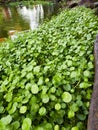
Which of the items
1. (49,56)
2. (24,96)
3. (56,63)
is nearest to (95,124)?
(24,96)

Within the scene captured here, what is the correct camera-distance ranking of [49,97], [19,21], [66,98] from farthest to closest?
[19,21], [49,97], [66,98]

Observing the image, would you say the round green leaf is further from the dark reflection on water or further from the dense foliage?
the dark reflection on water

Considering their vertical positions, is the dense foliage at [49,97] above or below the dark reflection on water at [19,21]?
above

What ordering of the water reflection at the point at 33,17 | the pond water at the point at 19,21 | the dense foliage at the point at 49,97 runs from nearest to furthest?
the dense foliage at the point at 49,97, the pond water at the point at 19,21, the water reflection at the point at 33,17

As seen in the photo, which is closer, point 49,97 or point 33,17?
point 49,97

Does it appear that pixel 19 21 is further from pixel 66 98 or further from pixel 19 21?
pixel 66 98

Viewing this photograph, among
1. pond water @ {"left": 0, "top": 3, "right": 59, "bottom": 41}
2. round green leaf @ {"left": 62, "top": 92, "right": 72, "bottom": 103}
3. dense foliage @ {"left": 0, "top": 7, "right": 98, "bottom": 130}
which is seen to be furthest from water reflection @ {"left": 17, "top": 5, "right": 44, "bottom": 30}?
round green leaf @ {"left": 62, "top": 92, "right": 72, "bottom": 103}

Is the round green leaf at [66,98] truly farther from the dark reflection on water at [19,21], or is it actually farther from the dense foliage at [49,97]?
the dark reflection on water at [19,21]

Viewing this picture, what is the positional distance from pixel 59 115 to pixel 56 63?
1.17m

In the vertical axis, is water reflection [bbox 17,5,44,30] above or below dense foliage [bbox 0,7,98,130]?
below

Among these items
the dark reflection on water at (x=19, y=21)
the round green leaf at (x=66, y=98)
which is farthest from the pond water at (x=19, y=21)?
the round green leaf at (x=66, y=98)

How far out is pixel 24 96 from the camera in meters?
2.53

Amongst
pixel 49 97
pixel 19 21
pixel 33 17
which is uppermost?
pixel 49 97

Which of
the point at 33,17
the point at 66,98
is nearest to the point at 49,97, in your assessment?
the point at 66,98
